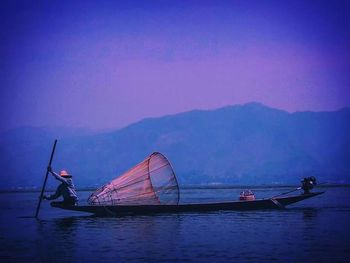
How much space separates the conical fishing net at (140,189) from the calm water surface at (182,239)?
1.27m

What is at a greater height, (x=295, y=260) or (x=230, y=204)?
(x=230, y=204)

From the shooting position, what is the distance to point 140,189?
37875 mm

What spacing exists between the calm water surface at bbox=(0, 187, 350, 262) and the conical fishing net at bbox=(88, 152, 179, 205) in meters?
1.27

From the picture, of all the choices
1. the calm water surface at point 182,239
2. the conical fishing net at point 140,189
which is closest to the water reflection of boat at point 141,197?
the conical fishing net at point 140,189

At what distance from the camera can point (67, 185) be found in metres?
35.5

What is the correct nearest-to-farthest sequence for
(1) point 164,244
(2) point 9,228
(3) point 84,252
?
(3) point 84,252 < (1) point 164,244 < (2) point 9,228

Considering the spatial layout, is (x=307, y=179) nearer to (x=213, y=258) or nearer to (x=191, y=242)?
(x=191, y=242)

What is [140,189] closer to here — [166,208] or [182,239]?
[166,208]

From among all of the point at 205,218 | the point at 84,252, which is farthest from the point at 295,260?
the point at 205,218

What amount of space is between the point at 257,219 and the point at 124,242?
13720 millimetres

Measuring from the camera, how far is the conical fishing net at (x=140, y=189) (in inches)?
1447

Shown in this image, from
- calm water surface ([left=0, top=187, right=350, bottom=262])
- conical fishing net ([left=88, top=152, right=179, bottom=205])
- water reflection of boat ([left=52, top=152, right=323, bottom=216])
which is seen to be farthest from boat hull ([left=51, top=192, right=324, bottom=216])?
calm water surface ([left=0, top=187, right=350, bottom=262])

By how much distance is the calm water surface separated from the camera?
69.3 ft

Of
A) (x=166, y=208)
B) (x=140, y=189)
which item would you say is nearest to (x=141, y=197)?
(x=140, y=189)
